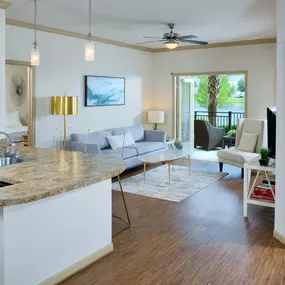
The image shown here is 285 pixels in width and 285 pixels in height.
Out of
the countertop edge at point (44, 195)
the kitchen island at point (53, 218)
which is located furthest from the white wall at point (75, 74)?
the countertop edge at point (44, 195)

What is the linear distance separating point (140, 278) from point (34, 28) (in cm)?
459

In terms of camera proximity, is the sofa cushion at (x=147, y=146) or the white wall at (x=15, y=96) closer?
the sofa cushion at (x=147, y=146)

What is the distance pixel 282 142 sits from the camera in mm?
3670

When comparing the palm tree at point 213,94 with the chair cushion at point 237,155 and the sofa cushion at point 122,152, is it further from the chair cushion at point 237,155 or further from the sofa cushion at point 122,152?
the sofa cushion at point 122,152

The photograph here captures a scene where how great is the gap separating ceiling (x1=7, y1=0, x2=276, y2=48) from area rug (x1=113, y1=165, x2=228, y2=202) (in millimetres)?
2616

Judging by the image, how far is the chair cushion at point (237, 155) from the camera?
658 centimetres

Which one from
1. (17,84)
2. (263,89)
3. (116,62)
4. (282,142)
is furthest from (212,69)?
(282,142)

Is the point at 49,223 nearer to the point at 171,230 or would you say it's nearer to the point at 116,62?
the point at 171,230

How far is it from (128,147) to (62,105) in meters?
1.69

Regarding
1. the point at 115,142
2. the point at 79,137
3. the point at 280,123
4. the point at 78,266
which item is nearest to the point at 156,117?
the point at 115,142

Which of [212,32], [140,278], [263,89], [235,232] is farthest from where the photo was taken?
[263,89]

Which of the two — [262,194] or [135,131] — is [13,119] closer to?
[135,131]

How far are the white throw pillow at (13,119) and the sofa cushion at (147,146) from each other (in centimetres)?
263

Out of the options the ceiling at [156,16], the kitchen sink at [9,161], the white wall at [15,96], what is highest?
the ceiling at [156,16]
